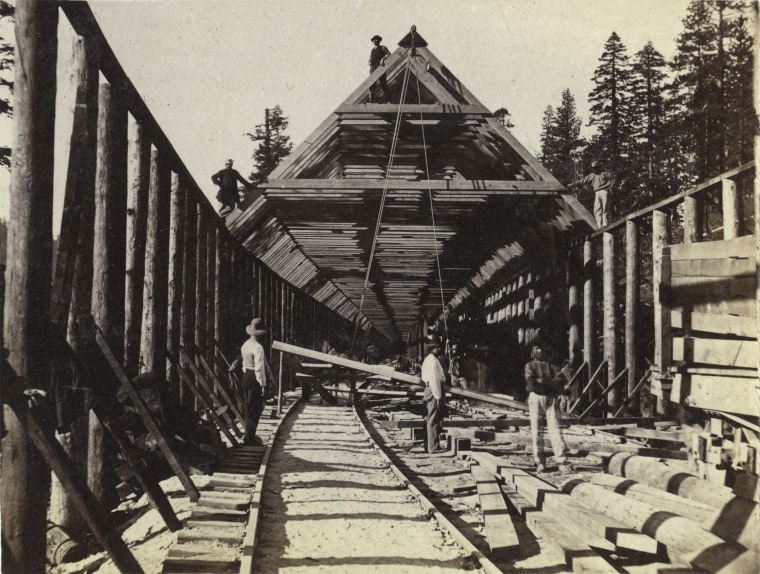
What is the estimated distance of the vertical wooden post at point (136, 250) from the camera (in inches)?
309

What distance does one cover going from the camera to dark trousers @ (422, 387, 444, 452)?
10914 mm

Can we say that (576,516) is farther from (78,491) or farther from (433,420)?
(433,420)

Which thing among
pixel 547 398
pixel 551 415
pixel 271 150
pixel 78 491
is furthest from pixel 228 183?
pixel 271 150

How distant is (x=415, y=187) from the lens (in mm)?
12828

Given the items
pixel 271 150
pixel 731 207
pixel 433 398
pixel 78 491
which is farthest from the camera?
pixel 271 150

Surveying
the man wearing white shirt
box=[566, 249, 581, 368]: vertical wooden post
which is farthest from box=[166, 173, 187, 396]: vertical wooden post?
box=[566, 249, 581, 368]: vertical wooden post

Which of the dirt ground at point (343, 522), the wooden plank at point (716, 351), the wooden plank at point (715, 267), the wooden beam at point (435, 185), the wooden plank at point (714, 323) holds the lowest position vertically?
the dirt ground at point (343, 522)

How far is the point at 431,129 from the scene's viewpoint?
13.6m

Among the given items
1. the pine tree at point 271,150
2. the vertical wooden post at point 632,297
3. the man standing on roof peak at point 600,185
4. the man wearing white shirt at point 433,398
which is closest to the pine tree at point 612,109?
the man standing on roof peak at point 600,185

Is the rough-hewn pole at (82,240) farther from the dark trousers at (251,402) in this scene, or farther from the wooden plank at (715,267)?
the wooden plank at (715,267)

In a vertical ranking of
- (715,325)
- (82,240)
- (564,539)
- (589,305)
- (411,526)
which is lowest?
(411,526)

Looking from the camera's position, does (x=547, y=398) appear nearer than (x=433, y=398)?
Yes

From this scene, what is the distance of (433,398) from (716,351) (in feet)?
21.3

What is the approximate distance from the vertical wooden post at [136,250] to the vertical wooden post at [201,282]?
409 centimetres
